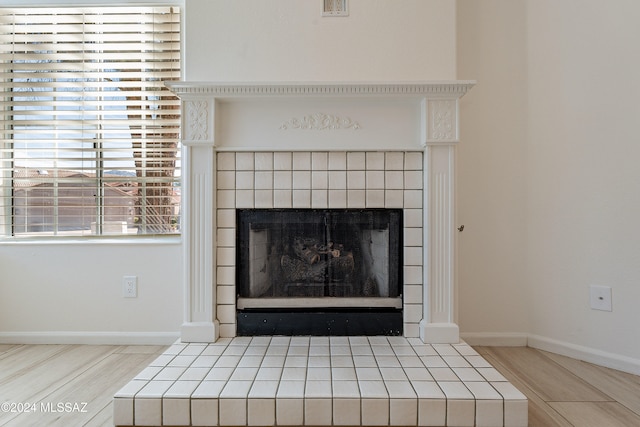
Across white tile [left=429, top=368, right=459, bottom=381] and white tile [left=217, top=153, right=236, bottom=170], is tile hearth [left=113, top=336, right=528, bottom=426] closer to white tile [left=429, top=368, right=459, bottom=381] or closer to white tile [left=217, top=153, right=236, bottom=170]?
white tile [left=429, top=368, right=459, bottom=381]

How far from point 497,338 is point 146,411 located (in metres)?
1.82

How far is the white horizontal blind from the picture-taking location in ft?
7.09

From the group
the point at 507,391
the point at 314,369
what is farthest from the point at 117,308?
the point at 507,391

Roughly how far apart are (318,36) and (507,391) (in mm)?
1757

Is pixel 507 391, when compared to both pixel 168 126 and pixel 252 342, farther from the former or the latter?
pixel 168 126

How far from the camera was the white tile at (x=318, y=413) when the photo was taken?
1.29 metres

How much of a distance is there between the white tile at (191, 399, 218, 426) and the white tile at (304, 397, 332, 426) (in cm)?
33

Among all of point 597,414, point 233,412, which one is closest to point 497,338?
point 597,414

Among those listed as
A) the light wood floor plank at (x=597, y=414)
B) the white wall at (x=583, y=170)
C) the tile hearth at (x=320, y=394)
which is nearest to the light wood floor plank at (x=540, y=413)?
the light wood floor plank at (x=597, y=414)

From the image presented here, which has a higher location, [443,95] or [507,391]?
[443,95]

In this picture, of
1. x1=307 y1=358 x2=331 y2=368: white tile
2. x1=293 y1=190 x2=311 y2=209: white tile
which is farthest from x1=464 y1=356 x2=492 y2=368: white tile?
x1=293 y1=190 x2=311 y2=209: white tile

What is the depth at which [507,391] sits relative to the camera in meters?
1.33

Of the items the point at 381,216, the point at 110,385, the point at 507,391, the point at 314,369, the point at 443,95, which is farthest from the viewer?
the point at 381,216

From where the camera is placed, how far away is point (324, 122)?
185 cm
